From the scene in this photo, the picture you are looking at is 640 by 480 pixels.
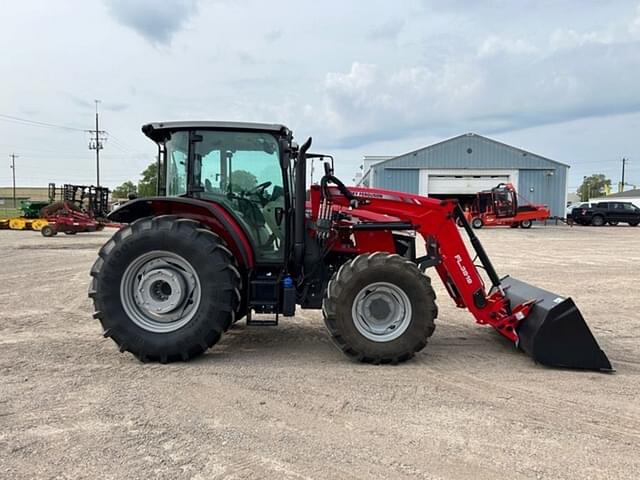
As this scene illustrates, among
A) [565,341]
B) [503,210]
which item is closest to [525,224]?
[503,210]

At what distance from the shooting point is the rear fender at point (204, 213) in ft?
16.3

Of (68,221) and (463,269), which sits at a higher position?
(463,269)

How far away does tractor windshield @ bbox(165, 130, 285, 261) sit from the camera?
201 inches

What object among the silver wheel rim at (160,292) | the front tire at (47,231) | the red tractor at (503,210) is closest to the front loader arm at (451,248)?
the silver wheel rim at (160,292)

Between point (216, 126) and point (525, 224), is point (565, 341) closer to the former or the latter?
point (216, 126)

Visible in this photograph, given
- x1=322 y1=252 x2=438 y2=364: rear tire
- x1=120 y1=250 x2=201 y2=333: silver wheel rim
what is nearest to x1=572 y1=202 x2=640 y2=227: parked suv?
x1=322 y1=252 x2=438 y2=364: rear tire

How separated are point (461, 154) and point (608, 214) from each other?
11458mm

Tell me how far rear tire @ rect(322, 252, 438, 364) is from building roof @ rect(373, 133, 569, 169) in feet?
112

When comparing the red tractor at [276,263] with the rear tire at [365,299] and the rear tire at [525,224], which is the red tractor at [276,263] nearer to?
the rear tire at [365,299]

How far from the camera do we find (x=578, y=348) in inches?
186

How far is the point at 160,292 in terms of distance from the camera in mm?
4961

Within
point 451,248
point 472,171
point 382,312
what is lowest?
point 382,312

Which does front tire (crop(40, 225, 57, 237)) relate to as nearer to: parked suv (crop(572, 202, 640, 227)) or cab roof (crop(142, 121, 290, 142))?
cab roof (crop(142, 121, 290, 142))

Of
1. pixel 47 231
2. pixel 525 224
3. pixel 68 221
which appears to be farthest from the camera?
pixel 525 224
